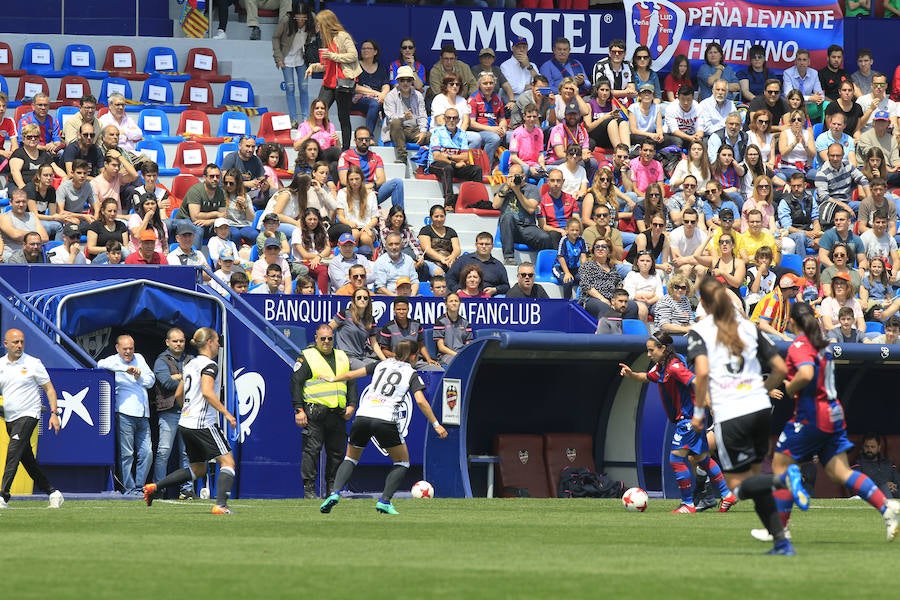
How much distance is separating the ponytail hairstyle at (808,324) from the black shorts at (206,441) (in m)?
6.08

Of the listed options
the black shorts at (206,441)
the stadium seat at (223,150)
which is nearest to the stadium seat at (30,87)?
the stadium seat at (223,150)

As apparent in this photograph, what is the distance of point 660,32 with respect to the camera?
92.6 feet

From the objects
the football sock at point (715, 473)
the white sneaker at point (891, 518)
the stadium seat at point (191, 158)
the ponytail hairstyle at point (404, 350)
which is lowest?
the football sock at point (715, 473)

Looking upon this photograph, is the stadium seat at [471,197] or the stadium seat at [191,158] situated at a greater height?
the stadium seat at [191,158]

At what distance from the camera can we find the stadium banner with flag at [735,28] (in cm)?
2819

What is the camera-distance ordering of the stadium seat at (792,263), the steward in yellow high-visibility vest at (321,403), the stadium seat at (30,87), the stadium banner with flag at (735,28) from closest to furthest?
the steward in yellow high-visibility vest at (321,403) → the stadium seat at (792,263) → the stadium seat at (30,87) → the stadium banner with flag at (735,28)

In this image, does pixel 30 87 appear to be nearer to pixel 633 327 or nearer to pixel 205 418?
pixel 633 327

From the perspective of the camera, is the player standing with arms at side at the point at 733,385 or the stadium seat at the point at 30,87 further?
the stadium seat at the point at 30,87

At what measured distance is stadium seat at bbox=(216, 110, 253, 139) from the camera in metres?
25.3

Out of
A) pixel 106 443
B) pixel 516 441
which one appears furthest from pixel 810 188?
pixel 106 443

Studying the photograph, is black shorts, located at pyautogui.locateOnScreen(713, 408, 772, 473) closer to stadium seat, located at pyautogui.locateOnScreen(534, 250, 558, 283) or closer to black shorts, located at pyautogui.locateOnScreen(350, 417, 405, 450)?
black shorts, located at pyautogui.locateOnScreen(350, 417, 405, 450)

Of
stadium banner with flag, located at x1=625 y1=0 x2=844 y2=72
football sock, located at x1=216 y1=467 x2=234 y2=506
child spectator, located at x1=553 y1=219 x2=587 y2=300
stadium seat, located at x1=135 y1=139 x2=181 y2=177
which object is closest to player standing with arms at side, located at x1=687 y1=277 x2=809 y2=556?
football sock, located at x1=216 y1=467 x2=234 y2=506

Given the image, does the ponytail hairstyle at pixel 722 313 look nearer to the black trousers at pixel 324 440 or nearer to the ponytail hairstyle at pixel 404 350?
the ponytail hairstyle at pixel 404 350

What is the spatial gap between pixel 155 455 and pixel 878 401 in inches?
370
